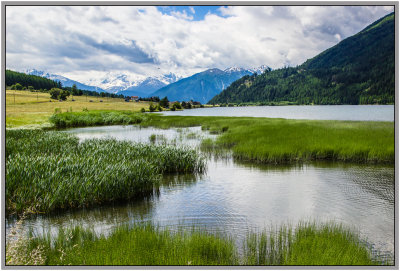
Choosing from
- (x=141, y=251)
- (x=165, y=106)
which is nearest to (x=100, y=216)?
(x=141, y=251)

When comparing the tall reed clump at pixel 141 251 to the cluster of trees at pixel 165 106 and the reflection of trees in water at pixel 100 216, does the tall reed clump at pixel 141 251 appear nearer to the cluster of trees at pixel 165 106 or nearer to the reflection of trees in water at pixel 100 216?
the reflection of trees in water at pixel 100 216

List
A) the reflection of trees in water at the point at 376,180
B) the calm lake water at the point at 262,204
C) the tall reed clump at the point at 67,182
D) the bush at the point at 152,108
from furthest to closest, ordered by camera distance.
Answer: the bush at the point at 152,108, the reflection of trees in water at the point at 376,180, the tall reed clump at the point at 67,182, the calm lake water at the point at 262,204

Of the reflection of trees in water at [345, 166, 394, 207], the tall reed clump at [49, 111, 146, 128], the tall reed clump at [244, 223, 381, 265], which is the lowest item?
the reflection of trees in water at [345, 166, 394, 207]

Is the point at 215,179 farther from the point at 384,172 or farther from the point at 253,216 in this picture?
the point at 384,172

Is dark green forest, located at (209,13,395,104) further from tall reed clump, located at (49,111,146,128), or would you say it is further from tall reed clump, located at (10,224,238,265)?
tall reed clump, located at (49,111,146,128)

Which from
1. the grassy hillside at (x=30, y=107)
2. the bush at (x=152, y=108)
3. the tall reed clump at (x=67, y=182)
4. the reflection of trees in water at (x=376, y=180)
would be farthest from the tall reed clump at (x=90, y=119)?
the bush at (x=152, y=108)

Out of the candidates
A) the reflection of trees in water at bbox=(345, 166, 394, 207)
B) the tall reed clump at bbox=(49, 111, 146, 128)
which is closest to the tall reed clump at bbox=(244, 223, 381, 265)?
the reflection of trees in water at bbox=(345, 166, 394, 207)

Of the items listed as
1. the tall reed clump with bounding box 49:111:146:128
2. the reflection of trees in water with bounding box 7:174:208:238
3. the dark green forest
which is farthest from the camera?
the tall reed clump with bounding box 49:111:146:128

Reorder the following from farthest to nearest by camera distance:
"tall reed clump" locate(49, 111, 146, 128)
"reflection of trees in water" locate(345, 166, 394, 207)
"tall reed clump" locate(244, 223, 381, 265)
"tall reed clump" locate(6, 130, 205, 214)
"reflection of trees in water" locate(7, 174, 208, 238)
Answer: "tall reed clump" locate(49, 111, 146, 128), "reflection of trees in water" locate(345, 166, 394, 207), "tall reed clump" locate(6, 130, 205, 214), "reflection of trees in water" locate(7, 174, 208, 238), "tall reed clump" locate(244, 223, 381, 265)

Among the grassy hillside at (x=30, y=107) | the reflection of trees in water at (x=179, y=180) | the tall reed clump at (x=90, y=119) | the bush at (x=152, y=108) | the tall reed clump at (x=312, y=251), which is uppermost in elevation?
the bush at (x=152, y=108)

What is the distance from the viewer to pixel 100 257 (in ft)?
16.7

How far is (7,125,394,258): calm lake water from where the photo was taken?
8.93 meters

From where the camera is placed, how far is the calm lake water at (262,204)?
893cm

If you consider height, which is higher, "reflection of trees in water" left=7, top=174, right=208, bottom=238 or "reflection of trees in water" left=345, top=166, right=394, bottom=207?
"reflection of trees in water" left=345, top=166, right=394, bottom=207
